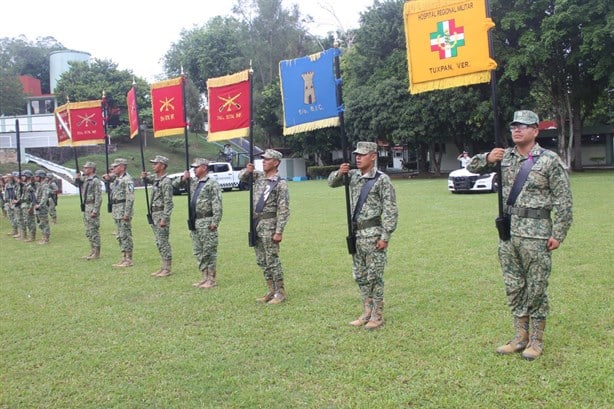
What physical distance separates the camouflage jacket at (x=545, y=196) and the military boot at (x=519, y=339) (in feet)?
2.56

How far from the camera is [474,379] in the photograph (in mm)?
4043

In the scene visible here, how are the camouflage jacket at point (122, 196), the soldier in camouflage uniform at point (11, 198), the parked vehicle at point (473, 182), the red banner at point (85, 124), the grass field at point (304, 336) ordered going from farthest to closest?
the parked vehicle at point (473, 182), the soldier in camouflage uniform at point (11, 198), the red banner at point (85, 124), the camouflage jacket at point (122, 196), the grass field at point (304, 336)

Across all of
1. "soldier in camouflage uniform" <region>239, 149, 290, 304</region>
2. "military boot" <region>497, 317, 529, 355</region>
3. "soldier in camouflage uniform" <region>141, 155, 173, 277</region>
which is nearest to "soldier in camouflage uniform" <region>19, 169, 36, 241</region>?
"soldier in camouflage uniform" <region>141, 155, 173, 277</region>

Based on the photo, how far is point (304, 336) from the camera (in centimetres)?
524

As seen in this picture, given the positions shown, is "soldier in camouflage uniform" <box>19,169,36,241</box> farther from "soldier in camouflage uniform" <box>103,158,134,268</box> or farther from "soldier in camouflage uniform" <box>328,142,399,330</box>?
"soldier in camouflage uniform" <box>328,142,399,330</box>

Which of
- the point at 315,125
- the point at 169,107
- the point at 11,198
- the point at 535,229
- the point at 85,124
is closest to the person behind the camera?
the point at 535,229

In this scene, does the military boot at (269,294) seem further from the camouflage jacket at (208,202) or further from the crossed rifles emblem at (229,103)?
the crossed rifles emblem at (229,103)

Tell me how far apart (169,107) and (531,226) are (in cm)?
651

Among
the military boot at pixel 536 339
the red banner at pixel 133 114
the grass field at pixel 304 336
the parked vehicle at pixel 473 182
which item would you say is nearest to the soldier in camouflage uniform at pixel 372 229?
the grass field at pixel 304 336

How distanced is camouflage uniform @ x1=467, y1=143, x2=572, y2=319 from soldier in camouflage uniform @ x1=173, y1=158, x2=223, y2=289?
167 inches

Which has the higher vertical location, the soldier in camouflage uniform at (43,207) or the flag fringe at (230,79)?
the flag fringe at (230,79)

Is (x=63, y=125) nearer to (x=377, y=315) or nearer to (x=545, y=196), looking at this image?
(x=377, y=315)

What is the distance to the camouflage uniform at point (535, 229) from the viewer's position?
166 inches

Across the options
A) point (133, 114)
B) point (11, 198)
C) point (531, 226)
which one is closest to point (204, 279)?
point (133, 114)
